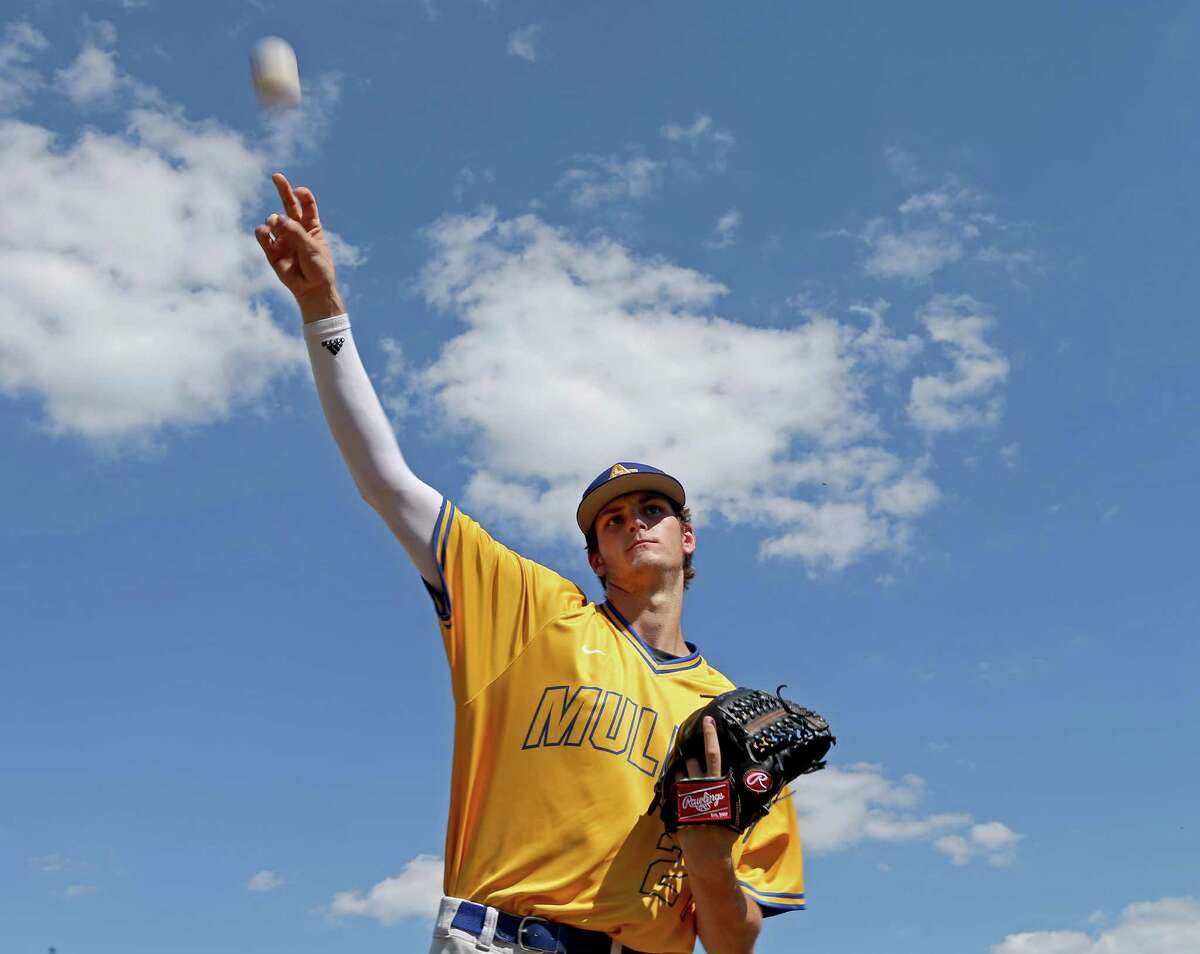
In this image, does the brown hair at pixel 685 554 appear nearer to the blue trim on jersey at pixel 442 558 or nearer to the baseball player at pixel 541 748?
the baseball player at pixel 541 748

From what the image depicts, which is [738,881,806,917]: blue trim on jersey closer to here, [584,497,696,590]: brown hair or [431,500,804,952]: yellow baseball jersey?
[431,500,804,952]: yellow baseball jersey

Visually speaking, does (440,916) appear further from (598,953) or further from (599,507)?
(599,507)

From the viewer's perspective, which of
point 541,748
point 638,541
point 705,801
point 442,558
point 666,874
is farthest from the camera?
point 638,541

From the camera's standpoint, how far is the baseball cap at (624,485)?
6.00 metres

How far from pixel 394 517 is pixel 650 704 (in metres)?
1.42

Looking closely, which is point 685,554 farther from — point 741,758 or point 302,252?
point 302,252

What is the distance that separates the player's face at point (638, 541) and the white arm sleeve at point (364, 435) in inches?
44.8

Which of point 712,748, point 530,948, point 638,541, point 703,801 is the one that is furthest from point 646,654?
point 530,948

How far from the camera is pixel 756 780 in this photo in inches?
178

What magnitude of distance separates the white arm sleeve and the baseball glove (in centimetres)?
139

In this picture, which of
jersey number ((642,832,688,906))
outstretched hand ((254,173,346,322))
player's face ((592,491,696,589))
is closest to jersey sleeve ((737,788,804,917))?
jersey number ((642,832,688,906))

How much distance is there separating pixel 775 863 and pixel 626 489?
78.2 inches

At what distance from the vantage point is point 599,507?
610cm

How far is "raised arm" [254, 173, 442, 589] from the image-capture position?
4816mm
